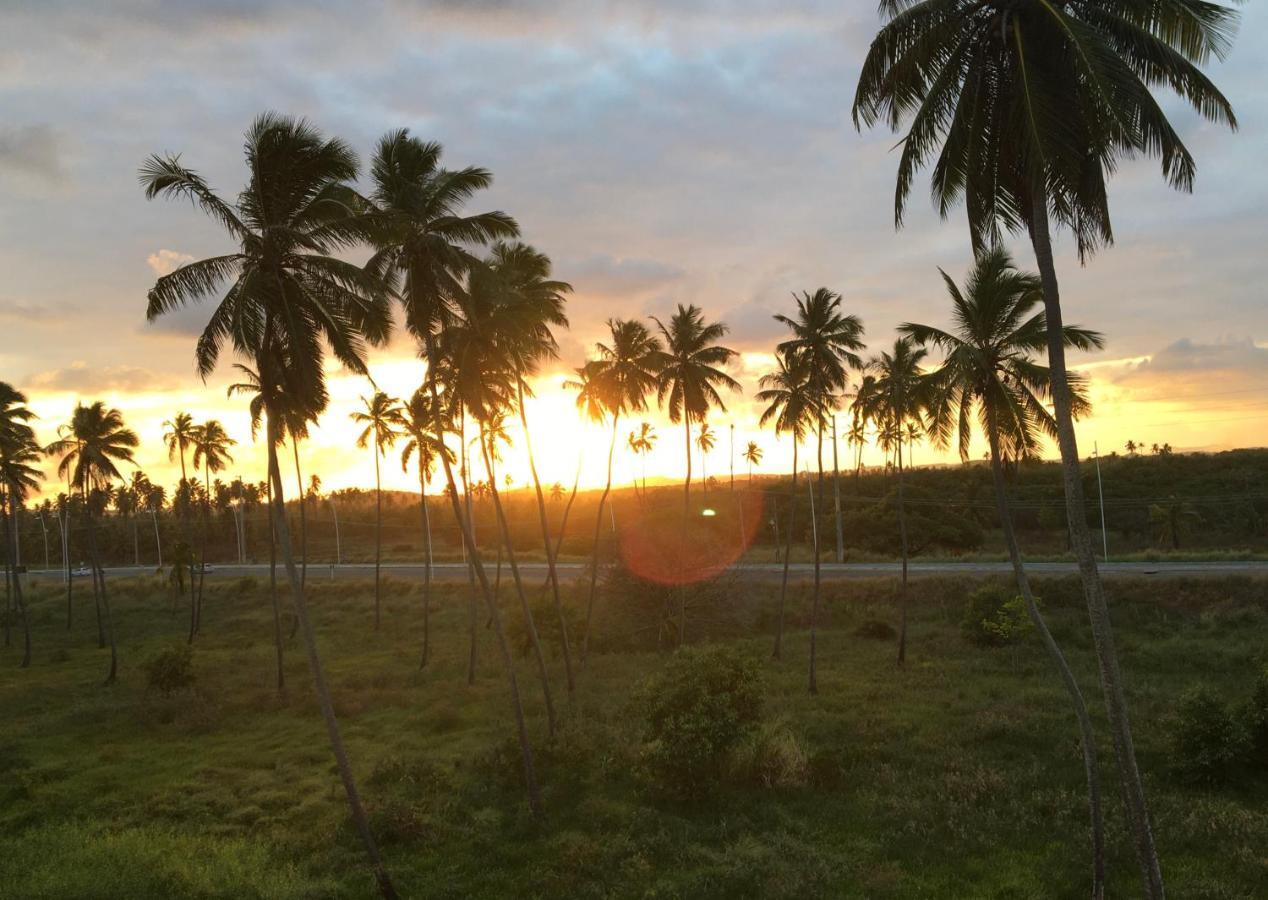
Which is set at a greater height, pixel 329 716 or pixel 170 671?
pixel 329 716

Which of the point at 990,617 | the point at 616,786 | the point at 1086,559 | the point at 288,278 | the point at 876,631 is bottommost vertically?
the point at 876,631

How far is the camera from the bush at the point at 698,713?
714 inches

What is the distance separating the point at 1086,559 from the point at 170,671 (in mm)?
34335

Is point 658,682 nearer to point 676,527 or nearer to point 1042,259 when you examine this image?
point 1042,259

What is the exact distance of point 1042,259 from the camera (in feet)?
35.2

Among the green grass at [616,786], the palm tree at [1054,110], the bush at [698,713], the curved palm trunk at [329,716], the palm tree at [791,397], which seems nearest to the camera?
the palm tree at [1054,110]

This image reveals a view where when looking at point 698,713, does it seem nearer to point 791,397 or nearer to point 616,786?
point 616,786

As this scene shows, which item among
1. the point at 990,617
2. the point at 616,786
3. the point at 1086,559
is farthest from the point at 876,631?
the point at 1086,559

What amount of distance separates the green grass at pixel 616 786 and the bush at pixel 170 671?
1182mm

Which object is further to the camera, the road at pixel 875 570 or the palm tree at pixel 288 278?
the road at pixel 875 570

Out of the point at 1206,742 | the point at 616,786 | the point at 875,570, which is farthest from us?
the point at 875,570

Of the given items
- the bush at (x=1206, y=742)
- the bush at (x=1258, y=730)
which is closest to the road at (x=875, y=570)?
the bush at (x=1258, y=730)

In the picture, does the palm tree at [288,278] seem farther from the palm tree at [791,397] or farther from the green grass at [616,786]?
the palm tree at [791,397]

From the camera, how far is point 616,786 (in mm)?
19375
